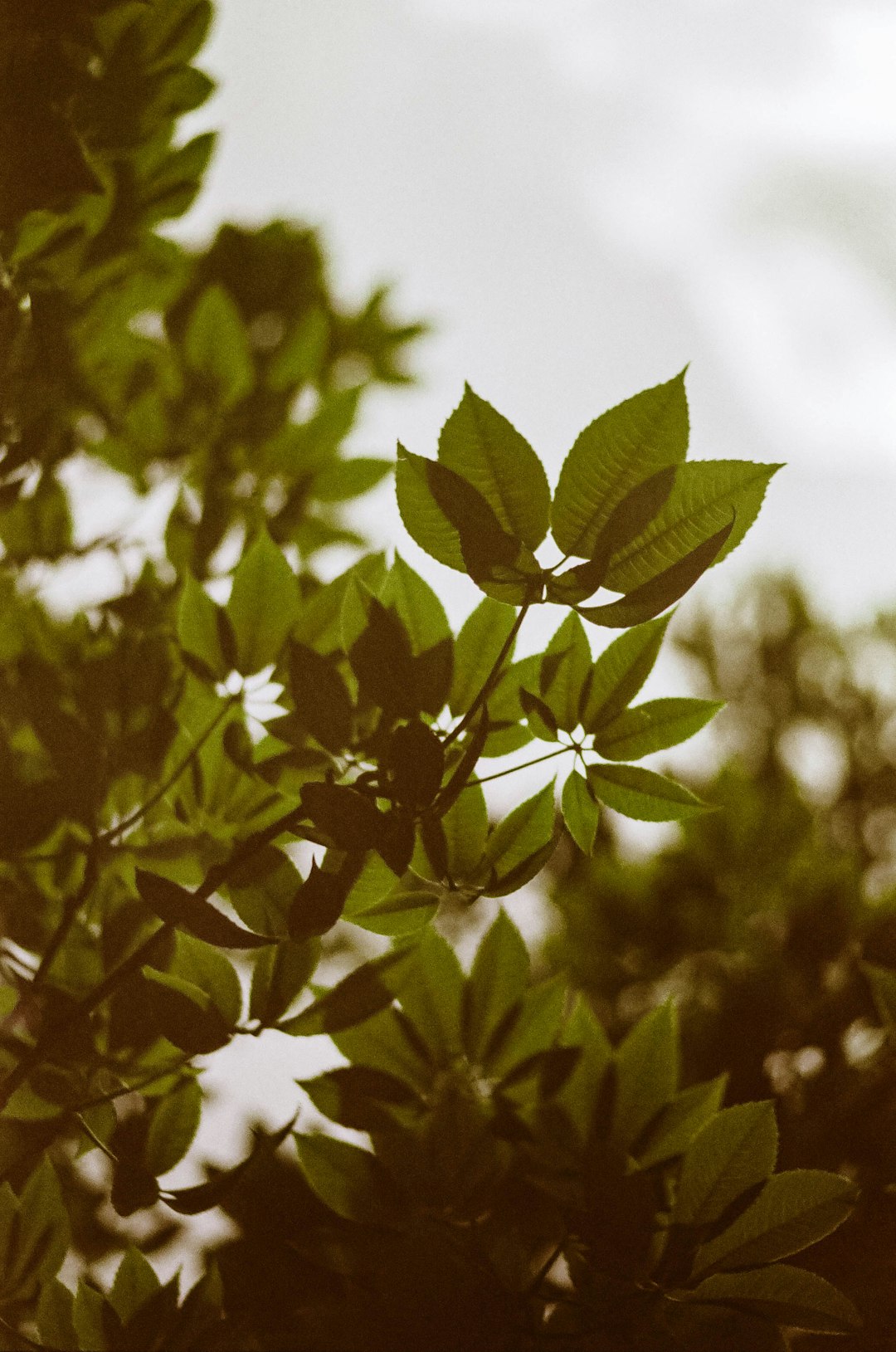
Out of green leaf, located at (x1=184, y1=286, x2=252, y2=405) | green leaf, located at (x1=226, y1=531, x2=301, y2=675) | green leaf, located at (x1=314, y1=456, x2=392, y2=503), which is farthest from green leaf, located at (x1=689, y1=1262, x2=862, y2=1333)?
green leaf, located at (x1=184, y1=286, x2=252, y2=405)

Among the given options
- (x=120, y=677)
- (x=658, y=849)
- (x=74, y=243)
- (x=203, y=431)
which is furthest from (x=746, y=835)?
(x=74, y=243)

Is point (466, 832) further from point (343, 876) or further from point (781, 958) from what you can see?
point (781, 958)

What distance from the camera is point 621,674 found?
0.63 meters

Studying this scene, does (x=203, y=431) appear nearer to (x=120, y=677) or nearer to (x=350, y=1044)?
(x=120, y=677)

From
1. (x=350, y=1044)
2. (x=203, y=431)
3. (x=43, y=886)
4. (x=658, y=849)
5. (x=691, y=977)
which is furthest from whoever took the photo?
(x=658, y=849)

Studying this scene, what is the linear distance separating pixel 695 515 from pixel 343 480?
0.74 metres

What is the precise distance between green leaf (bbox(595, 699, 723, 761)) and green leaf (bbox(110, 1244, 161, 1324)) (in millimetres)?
502

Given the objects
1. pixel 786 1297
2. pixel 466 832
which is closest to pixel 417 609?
pixel 466 832

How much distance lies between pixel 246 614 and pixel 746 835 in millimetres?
1431

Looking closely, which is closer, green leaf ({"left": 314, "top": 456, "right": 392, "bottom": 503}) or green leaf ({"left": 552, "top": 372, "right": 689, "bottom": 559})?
green leaf ({"left": 552, "top": 372, "right": 689, "bottom": 559})

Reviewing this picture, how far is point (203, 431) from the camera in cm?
121

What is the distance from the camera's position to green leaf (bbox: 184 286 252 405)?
3.92 ft

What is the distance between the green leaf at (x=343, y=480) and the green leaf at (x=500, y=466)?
669 mm

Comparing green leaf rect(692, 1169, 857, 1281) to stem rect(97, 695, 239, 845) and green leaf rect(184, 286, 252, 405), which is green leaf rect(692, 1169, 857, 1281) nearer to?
stem rect(97, 695, 239, 845)
